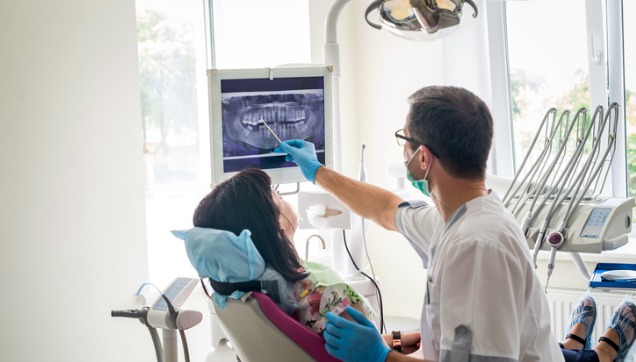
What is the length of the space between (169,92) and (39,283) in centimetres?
127

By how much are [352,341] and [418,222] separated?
1.86 ft

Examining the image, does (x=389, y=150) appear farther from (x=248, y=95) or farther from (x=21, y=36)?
(x=21, y=36)

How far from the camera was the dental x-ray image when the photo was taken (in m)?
2.36

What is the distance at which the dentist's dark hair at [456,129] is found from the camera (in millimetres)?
1652

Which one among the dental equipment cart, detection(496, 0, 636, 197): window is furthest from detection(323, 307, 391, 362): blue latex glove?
detection(496, 0, 636, 197): window

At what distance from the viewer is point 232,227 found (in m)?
1.84

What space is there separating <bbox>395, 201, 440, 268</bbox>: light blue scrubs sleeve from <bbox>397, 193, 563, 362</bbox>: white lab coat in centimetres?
39

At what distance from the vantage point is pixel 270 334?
5.57 ft

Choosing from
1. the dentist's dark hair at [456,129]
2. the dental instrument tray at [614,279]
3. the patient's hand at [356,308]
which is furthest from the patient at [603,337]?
the dentist's dark hair at [456,129]

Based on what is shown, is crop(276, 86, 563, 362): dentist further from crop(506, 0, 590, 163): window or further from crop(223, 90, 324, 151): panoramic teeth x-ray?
crop(506, 0, 590, 163): window

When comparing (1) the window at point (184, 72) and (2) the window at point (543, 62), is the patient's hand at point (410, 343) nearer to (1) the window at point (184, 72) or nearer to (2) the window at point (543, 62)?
(1) the window at point (184, 72)

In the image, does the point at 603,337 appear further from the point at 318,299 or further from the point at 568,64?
the point at 568,64

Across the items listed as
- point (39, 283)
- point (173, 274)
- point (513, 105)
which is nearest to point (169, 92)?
point (173, 274)

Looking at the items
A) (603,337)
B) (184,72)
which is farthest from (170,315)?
(184,72)
